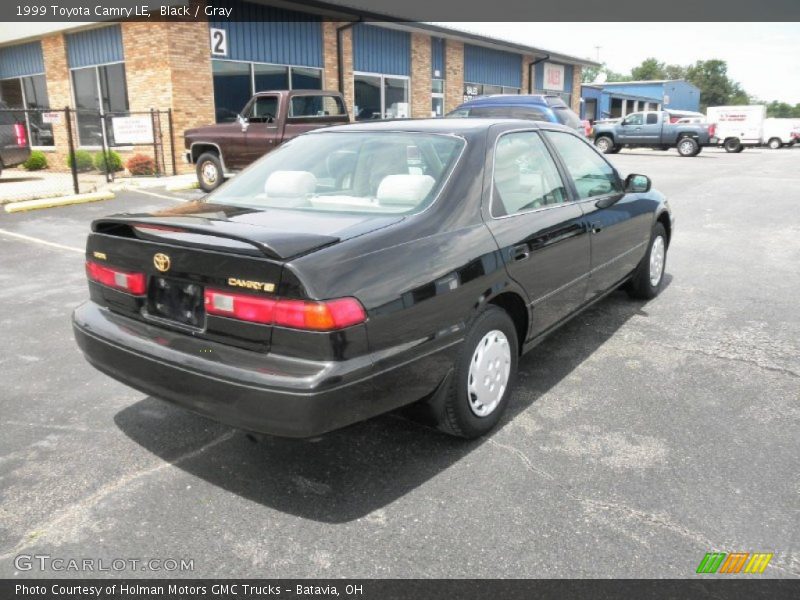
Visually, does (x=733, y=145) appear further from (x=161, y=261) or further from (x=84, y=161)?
(x=161, y=261)

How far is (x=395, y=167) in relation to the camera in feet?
11.4

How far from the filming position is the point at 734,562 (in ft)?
7.90

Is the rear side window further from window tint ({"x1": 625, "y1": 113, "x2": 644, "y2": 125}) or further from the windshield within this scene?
window tint ({"x1": 625, "y1": 113, "x2": 644, "y2": 125})

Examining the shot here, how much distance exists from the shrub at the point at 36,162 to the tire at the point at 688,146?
960 inches

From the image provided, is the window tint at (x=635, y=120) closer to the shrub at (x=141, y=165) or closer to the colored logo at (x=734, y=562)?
the shrub at (x=141, y=165)

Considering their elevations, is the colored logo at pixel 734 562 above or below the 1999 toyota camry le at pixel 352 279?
below

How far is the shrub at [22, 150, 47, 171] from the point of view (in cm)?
1864

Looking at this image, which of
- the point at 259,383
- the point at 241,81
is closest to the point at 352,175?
the point at 259,383

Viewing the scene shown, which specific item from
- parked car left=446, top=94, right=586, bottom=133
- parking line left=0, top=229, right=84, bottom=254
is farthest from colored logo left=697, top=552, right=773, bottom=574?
parked car left=446, top=94, right=586, bottom=133

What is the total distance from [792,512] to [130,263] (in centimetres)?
307

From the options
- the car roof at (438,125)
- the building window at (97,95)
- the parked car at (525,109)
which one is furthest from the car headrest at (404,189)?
the building window at (97,95)

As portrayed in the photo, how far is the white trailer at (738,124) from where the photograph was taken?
32.9 meters

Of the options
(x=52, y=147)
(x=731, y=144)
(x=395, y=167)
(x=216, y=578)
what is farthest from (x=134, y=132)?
(x=731, y=144)

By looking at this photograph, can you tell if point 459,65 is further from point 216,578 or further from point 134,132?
point 216,578
